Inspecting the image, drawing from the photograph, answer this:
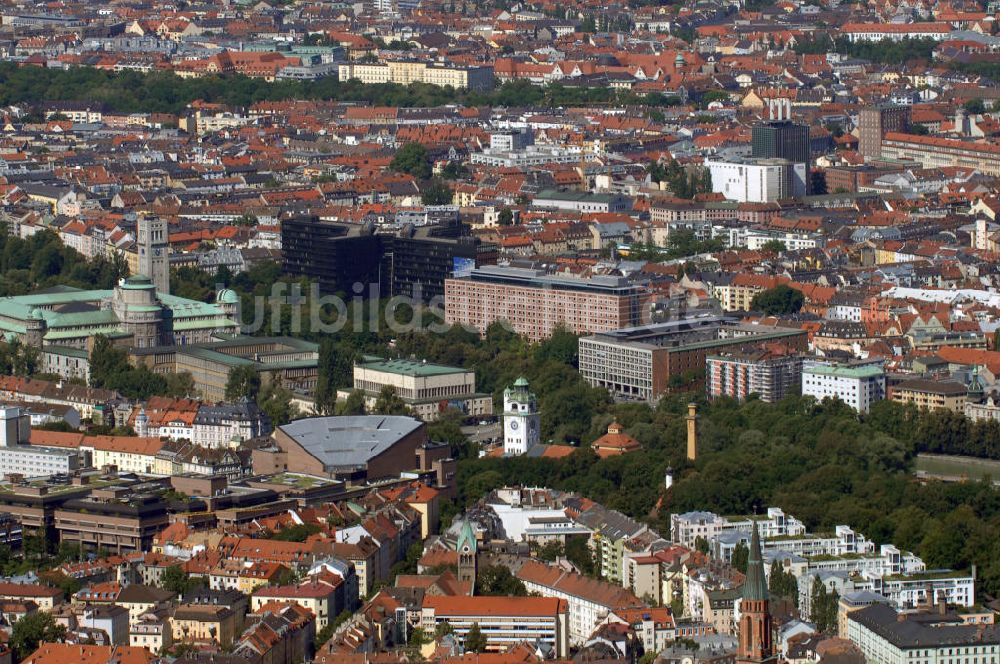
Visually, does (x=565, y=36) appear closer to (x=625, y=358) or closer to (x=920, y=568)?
(x=625, y=358)

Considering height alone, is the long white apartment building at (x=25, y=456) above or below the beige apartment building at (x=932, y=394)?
above

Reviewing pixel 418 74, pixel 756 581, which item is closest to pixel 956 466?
pixel 756 581

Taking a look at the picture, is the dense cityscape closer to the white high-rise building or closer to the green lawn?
the white high-rise building

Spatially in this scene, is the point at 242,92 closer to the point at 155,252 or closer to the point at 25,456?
the point at 155,252

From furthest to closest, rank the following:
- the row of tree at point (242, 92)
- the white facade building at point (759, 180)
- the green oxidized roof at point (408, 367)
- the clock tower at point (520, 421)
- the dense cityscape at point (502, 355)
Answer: the row of tree at point (242, 92) → the white facade building at point (759, 180) → the green oxidized roof at point (408, 367) → the clock tower at point (520, 421) → the dense cityscape at point (502, 355)

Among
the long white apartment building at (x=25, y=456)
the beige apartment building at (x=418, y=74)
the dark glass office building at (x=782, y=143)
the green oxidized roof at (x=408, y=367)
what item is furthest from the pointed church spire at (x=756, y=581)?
the beige apartment building at (x=418, y=74)

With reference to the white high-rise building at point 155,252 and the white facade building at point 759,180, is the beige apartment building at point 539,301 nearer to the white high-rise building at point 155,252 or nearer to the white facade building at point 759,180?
the white high-rise building at point 155,252
